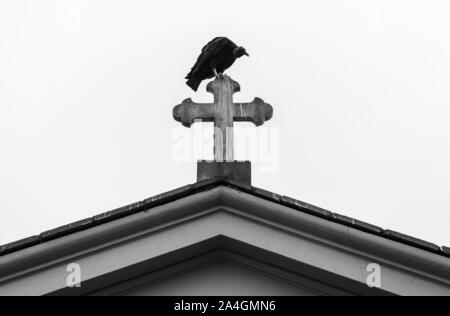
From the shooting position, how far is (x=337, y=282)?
6855mm

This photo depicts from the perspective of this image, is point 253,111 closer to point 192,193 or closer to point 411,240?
point 192,193

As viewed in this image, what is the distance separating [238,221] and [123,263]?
80cm

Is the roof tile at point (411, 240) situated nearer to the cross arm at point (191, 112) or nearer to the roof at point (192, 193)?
the roof at point (192, 193)

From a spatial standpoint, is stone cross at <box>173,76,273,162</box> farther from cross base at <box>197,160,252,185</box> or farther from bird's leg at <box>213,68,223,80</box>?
cross base at <box>197,160,252,185</box>

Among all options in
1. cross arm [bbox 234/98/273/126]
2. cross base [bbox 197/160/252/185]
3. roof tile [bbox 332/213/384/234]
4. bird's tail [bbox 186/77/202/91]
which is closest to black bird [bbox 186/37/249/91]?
bird's tail [bbox 186/77/202/91]

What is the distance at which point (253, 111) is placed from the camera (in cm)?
862

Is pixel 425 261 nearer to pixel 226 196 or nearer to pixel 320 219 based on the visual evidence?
pixel 320 219

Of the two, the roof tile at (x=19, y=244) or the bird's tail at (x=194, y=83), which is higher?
the bird's tail at (x=194, y=83)

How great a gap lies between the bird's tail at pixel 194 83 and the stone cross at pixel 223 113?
226 millimetres

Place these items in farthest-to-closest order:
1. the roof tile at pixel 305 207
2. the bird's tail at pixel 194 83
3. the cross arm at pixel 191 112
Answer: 1. the bird's tail at pixel 194 83
2. the cross arm at pixel 191 112
3. the roof tile at pixel 305 207

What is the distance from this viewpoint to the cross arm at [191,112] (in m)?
8.41

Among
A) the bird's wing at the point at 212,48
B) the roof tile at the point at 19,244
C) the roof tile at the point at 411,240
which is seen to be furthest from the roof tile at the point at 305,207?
the bird's wing at the point at 212,48

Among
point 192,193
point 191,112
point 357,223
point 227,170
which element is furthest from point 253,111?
point 357,223

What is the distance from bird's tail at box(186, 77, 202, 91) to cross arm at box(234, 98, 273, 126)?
1.46 feet
